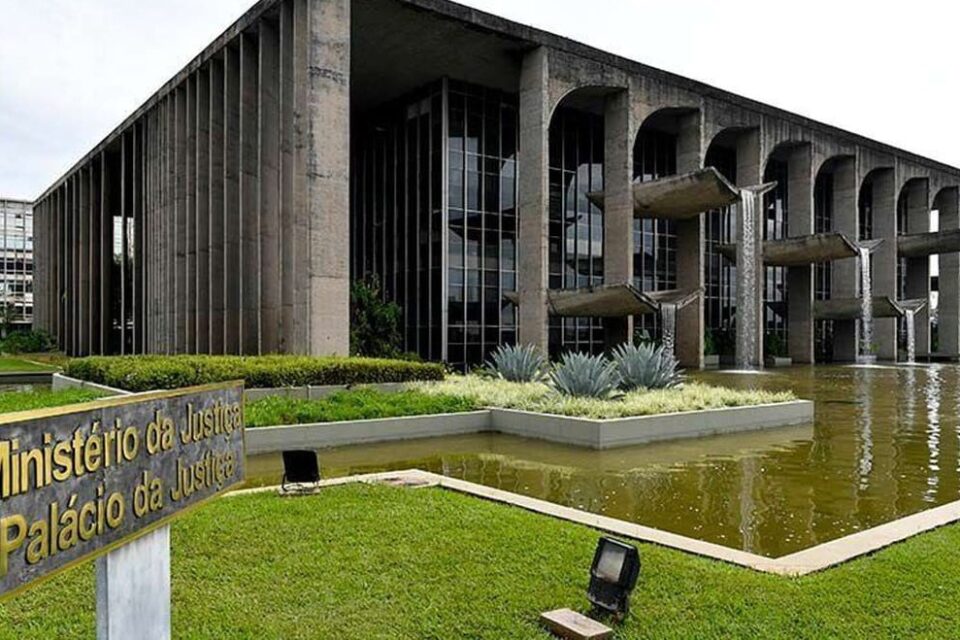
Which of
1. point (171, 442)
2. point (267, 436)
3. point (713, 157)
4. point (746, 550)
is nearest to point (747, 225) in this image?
point (713, 157)

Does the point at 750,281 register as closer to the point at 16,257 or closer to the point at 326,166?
the point at 326,166

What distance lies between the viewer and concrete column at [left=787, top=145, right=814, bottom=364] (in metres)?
42.2

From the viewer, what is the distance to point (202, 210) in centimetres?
3153

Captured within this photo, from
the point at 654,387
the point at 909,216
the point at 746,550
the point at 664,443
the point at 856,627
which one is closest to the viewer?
the point at 856,627

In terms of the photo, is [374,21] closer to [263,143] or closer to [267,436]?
[263,143]

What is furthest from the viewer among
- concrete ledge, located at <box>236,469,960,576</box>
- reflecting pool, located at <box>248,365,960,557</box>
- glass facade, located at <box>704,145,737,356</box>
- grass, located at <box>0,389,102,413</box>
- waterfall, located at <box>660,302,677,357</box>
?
glass facade, located at <box>704,145,737,356</box>

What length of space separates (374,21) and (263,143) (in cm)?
573

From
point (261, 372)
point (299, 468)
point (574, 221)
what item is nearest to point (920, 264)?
point (574, 221)

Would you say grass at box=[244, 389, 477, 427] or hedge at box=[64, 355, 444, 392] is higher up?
hedge at box=[64, 355, 444, 392]

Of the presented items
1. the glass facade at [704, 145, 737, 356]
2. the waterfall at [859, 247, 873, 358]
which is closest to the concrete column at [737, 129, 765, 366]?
the glass facade at [704, 145, 737, 356]

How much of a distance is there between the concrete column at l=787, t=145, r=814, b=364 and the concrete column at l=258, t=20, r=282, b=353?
92.6ft

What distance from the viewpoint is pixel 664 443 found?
13656mm

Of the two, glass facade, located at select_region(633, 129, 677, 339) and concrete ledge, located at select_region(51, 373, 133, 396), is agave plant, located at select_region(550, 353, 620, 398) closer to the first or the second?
concrete ledge, located at select_region(51, 373, 133, 396)

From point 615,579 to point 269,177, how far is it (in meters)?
23.9
